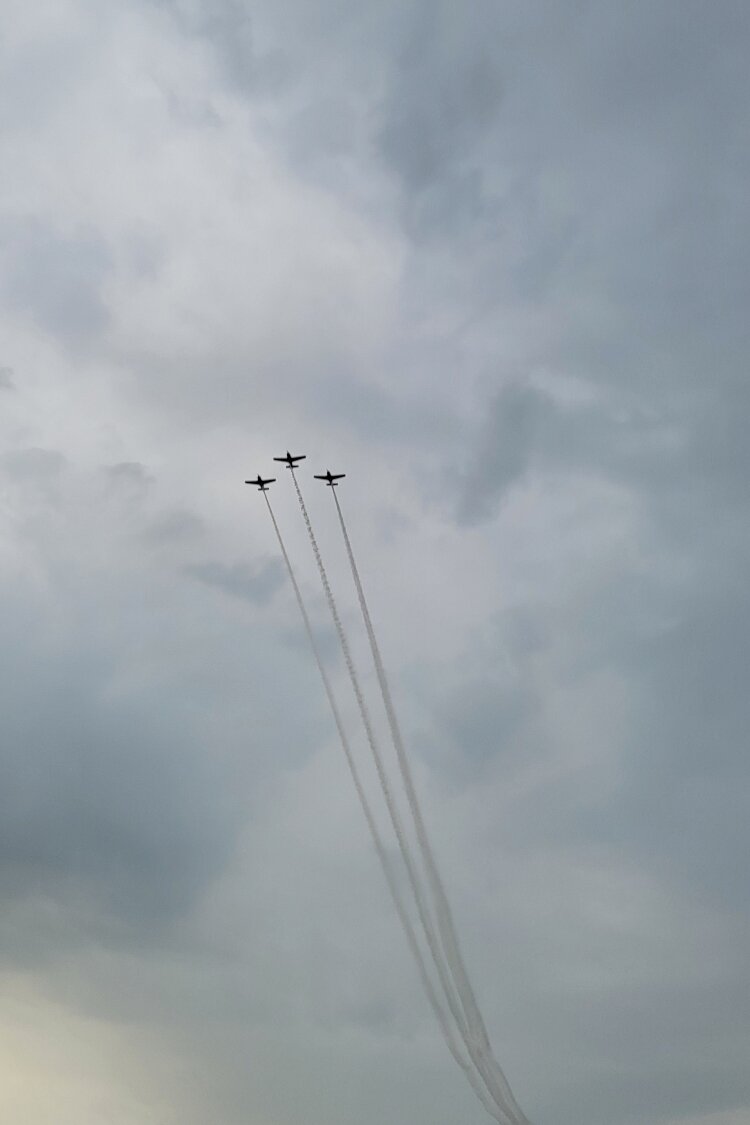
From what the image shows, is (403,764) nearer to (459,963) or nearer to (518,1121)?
(459,963)

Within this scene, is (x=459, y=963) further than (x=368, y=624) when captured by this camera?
No

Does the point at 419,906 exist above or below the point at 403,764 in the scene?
below

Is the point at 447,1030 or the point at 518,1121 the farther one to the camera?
the point at 518,1121

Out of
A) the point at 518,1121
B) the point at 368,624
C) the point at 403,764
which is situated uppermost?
the point at 368,624

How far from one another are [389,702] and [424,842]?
80.0 ft

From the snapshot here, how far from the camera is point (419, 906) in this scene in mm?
181000

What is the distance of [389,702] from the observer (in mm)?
190250

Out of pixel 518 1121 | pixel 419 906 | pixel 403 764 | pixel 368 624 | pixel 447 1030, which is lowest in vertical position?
pixel 518 1121

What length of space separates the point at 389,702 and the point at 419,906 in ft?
112

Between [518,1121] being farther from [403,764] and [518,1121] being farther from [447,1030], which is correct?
[403,764]

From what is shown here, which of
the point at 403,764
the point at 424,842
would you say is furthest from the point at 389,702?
the point at 424,842

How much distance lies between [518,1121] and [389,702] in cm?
8057

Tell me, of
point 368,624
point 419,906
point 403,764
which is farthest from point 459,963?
point 368,624

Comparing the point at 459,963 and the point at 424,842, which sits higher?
the point at 424,842
